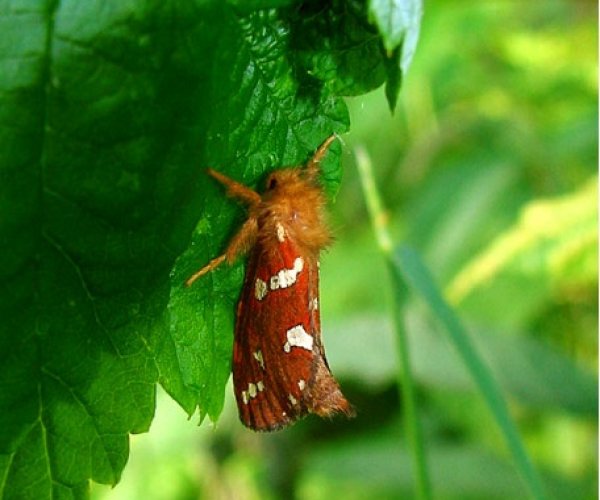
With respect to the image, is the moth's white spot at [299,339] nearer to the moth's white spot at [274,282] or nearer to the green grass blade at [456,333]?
the moth's white spot at [274,282]

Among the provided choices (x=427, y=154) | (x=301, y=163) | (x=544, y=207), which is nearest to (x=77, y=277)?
(x=301, y=163)

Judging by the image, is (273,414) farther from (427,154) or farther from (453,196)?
(427,154)

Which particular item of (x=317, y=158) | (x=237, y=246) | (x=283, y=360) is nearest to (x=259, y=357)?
(x=283, y=360)

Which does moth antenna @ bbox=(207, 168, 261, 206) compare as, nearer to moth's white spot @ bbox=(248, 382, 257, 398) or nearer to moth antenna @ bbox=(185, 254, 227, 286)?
moth antenna @ bbox=(185, 254, 227, 286)

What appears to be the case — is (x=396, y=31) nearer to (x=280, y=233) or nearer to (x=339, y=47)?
(x=339, y=47)

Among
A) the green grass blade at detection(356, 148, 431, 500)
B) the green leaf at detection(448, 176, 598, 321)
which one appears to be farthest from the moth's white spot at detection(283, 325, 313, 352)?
the green leaf at detection(448, 176, 598, 321)

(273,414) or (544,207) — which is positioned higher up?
(544,207)
